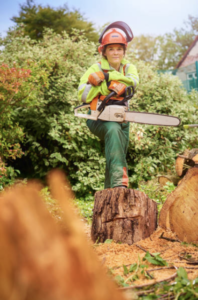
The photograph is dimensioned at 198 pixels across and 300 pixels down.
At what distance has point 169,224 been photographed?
2100 mm

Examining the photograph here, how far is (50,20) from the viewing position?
9.64 m

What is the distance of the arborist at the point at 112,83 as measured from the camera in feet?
8.45

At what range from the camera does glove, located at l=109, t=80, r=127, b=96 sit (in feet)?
9.02

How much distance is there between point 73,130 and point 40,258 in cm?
384

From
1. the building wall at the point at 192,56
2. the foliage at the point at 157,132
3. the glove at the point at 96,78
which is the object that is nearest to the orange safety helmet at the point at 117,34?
the glove at the point at 96,78

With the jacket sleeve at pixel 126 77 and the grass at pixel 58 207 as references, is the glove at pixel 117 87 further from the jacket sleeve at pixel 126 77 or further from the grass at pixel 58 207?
the grass at pixel 58 207

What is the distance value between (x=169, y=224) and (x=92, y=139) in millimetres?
2791

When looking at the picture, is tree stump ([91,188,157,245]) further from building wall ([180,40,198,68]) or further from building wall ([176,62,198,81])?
building wall ([180,40,198,68])

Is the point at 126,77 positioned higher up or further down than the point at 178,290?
higher up

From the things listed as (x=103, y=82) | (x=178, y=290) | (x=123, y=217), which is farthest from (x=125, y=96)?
(x=178, y=290)

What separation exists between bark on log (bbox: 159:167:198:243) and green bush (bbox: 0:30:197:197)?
2462mm

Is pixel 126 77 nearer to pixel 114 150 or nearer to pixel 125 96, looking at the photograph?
pixel 125 96

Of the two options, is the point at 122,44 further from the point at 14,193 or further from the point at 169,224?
the point at 14,193

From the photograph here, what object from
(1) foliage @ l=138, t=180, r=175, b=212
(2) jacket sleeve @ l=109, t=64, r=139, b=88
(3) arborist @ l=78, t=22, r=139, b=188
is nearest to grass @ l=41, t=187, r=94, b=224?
(3) arborist @ l=78, t=22, r=139, b=188
